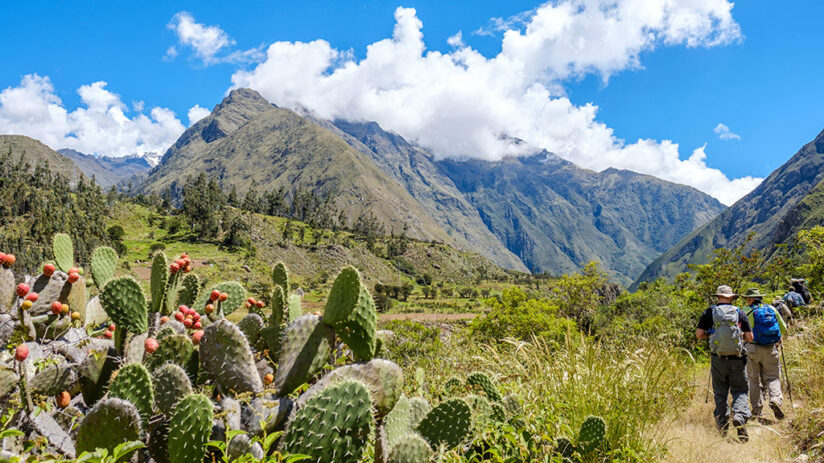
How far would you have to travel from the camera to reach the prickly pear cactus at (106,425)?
1815mm

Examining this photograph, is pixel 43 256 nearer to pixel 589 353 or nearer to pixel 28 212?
pixel 28 212

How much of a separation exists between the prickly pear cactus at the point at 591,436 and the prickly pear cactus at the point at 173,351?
256 centimetres

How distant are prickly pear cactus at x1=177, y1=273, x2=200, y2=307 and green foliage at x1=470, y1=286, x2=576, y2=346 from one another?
25.7 feet

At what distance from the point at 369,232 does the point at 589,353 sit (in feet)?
374

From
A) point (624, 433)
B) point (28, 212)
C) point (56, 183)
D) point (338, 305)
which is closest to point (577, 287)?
point (624, 433)

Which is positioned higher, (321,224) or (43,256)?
(321,224)

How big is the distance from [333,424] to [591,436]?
1.94 m

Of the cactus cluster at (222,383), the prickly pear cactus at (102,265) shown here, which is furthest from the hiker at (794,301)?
the prickly pear cactus at (102,265)

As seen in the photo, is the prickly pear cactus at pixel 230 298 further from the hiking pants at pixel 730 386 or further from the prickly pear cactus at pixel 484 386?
the hiking pants at pixel 730 386

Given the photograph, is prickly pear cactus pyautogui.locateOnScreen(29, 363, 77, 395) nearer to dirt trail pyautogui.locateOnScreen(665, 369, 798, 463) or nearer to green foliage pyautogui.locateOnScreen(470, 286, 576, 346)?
dirt trail pyautogui.locateOnScreen(665, 369, 798, 463)

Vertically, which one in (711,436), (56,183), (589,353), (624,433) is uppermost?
(56,183)

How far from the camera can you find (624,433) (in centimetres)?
338

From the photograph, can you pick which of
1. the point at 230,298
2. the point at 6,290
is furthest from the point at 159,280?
the point at 6,290

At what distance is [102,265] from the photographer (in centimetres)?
359
